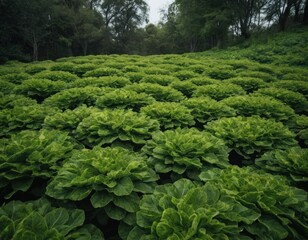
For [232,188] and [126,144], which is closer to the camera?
[232,188]

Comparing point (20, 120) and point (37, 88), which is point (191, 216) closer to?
point (20, 120)

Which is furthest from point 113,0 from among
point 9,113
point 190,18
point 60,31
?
point 9,113

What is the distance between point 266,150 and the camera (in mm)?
3678

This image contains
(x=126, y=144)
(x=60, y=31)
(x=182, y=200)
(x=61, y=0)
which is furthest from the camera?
(x=61, y=0)

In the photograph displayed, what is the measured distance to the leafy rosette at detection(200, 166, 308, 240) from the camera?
2.06 metres

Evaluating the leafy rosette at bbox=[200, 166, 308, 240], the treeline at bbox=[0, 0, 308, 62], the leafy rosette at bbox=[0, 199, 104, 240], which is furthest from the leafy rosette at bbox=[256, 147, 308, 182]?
the treeline at bbox=[0, 0, 308, 62]

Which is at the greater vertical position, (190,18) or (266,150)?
(190,18)

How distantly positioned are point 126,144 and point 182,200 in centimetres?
173

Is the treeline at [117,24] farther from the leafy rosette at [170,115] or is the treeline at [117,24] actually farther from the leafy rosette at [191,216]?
the leafy rosette at [191,216]

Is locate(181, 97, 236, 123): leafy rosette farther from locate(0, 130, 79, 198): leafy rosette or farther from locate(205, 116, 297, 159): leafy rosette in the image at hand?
locate(0, 130, 79, 198): leafy rosette

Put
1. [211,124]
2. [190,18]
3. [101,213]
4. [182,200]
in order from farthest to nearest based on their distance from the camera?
[190,18], [211,124], [101,213], [182,200]

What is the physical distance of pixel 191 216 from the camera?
1808 mm

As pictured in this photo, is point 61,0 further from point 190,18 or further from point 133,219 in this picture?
point 133,219

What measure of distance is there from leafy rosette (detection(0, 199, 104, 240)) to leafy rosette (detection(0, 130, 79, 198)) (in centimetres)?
45
